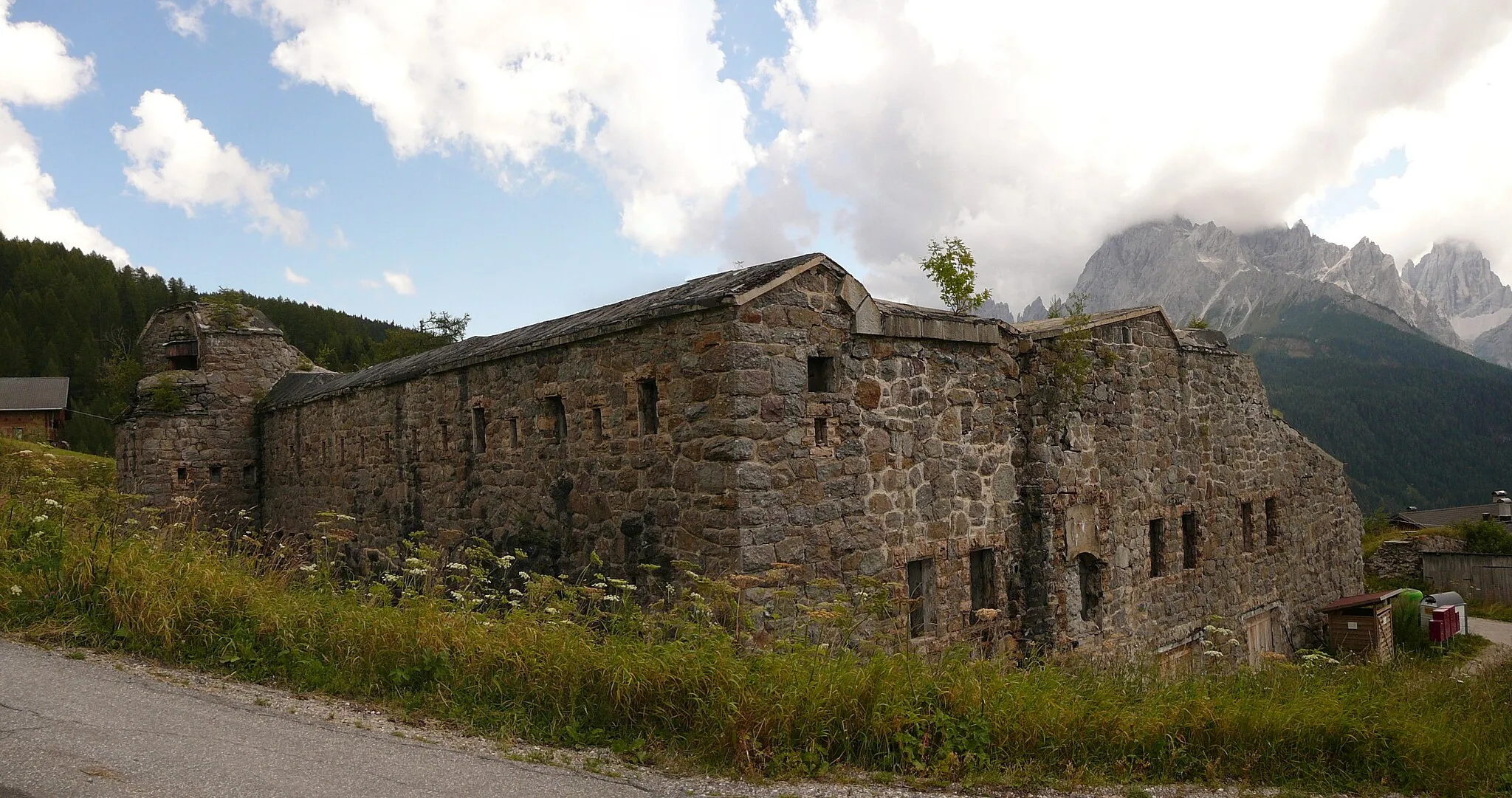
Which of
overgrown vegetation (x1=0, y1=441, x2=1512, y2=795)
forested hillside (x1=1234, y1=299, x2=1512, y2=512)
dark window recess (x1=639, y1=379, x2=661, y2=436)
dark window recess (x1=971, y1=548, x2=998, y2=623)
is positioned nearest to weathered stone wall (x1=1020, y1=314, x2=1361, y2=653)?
dark window recess (x1=971, y1=548, x2=998, y2=623)

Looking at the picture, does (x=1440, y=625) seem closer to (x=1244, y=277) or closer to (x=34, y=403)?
(x=34, y=403)

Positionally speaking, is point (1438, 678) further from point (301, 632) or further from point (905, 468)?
point (301, 632)

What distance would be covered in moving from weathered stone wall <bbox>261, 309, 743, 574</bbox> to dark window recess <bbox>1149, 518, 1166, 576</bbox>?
7.58m

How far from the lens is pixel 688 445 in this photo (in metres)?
7.59

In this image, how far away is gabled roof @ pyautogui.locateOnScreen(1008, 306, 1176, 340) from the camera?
33.6 ft

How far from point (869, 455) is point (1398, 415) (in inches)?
3369

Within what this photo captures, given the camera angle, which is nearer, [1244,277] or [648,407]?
[648,407]

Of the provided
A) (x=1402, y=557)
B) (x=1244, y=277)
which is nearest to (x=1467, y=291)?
(x=1244, y=277)

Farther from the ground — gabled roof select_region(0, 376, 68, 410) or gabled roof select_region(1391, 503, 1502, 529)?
gabled roof select_region(0, 376, 68, 410)

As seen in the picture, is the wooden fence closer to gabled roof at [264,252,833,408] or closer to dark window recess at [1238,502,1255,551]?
dark window recess at [1238,502,1255,551]

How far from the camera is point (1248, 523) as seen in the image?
1423cm

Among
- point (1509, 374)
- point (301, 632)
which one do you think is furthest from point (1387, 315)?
point (301, 632)

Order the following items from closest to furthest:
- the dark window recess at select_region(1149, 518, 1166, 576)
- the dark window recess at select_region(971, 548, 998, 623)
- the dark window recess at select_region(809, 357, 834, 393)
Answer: the dark window recess at select_region(809, 357, 834, 393) < the dark window recess at select_region(971, 548, 998, 623) < the dark window recess at select_region(1149, 518, 1166, 576)

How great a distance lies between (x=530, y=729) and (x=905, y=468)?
15.3 ft
